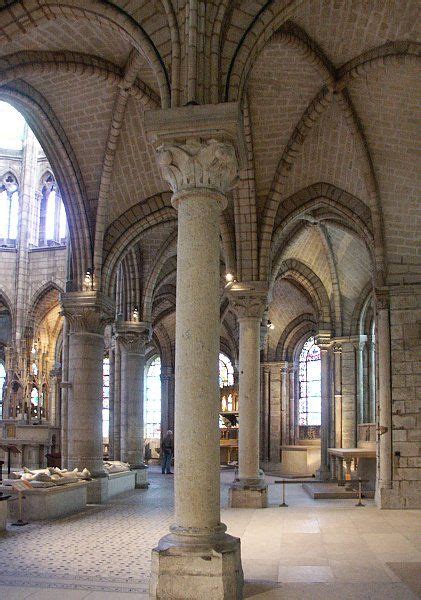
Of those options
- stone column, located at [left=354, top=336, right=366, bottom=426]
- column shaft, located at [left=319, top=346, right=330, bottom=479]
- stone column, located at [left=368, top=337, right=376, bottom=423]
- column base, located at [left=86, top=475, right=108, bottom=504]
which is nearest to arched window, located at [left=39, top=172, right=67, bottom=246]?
column shaft, located at [left=319, top=346, right=330, bottom=479]

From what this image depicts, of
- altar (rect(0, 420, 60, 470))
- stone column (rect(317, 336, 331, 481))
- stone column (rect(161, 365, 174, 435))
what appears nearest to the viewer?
stone column (rect(317, 336, 331, 481))

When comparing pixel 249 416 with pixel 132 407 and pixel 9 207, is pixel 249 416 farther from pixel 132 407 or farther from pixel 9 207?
pixel 9 207

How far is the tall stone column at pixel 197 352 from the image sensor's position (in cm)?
695

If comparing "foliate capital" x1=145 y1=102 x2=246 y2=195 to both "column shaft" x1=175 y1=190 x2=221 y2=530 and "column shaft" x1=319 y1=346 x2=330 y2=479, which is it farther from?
"column shaft" x1=319 y1=346 x2=330 y2=479

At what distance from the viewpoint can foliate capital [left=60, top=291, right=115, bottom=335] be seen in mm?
16031

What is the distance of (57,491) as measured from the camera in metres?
13.4

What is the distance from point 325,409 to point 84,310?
33.3ft

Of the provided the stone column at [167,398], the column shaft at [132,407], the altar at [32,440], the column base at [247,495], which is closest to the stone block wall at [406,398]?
the column base at [247,495]

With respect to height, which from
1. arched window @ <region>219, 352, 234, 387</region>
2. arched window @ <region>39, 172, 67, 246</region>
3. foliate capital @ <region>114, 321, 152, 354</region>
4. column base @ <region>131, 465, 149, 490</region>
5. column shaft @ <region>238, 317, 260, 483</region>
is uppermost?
arched window @ <region>39, 172, 67, 246</region>

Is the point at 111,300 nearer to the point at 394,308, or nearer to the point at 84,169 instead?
the point at 84,169

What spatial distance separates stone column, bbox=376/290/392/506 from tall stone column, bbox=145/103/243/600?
24.7ft

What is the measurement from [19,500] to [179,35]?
8.24 m

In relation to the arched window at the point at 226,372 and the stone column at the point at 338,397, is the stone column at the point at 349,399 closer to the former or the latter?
the stone column at the point at 338,397

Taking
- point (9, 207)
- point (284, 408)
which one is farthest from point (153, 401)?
point (9, 207)
